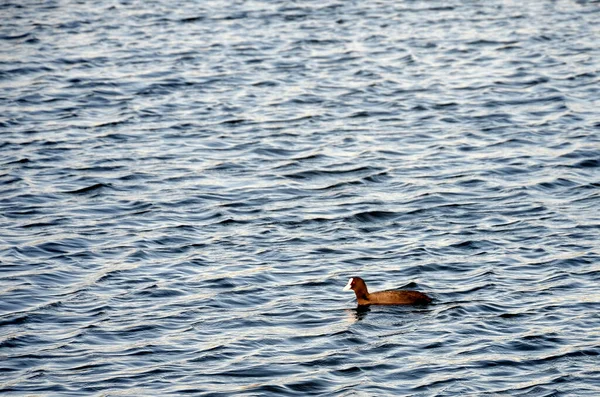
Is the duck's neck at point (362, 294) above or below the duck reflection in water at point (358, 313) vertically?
above

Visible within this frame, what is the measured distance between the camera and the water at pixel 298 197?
1512cm

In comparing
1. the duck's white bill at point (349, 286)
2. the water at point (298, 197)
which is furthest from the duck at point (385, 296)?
the water at point (298, 197)

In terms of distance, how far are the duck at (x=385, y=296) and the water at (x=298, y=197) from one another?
0.17 meters

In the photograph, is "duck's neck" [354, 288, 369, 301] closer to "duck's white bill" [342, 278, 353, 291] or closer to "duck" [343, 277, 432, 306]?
"duck" [343, 277, 432, 306]

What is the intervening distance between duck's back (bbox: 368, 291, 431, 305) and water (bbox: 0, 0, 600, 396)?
154 mm

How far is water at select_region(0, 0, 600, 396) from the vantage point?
15.1m

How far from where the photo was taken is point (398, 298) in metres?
16.6

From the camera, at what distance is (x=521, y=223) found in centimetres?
1991

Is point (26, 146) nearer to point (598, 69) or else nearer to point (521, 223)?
point (521, 223)

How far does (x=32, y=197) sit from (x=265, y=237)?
4.97 m

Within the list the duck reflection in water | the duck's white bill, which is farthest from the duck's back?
the duck's white bill

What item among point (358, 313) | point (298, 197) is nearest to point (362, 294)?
point (358, 313)

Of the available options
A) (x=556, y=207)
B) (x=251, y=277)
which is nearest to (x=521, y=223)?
(x=556, y=207)

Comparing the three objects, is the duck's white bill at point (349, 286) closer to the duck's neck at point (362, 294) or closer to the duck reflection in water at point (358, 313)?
the duck's neck at point (362, 294)
